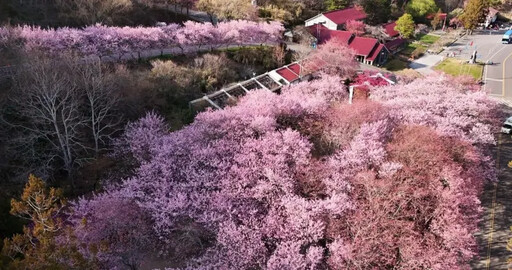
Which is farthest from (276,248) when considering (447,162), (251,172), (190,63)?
(190,63)

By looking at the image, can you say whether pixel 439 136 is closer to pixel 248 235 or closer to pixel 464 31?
pixel 248 235

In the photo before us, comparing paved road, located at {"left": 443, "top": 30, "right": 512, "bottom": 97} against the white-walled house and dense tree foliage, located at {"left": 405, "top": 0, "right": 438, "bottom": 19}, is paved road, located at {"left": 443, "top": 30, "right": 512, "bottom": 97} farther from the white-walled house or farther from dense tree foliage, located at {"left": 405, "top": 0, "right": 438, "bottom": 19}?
dense tree foliage, located at {"left": 405, "top": 0, "right": 438, "bottom": 19}

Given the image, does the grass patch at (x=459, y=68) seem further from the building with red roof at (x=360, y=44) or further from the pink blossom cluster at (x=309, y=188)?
the pink blossom cluster at (x=309, y=188)

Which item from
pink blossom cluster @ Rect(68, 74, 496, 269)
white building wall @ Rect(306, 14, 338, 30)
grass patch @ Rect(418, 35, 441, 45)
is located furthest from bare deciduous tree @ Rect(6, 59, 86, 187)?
grass patch @ Rect(418, 35, 441, 45)

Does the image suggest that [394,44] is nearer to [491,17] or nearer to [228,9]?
[228,9]

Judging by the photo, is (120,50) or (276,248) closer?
(276,248)

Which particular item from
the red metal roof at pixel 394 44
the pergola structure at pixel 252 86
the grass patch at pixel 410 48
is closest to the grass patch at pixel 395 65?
the red metal roof at pixel 394 44
